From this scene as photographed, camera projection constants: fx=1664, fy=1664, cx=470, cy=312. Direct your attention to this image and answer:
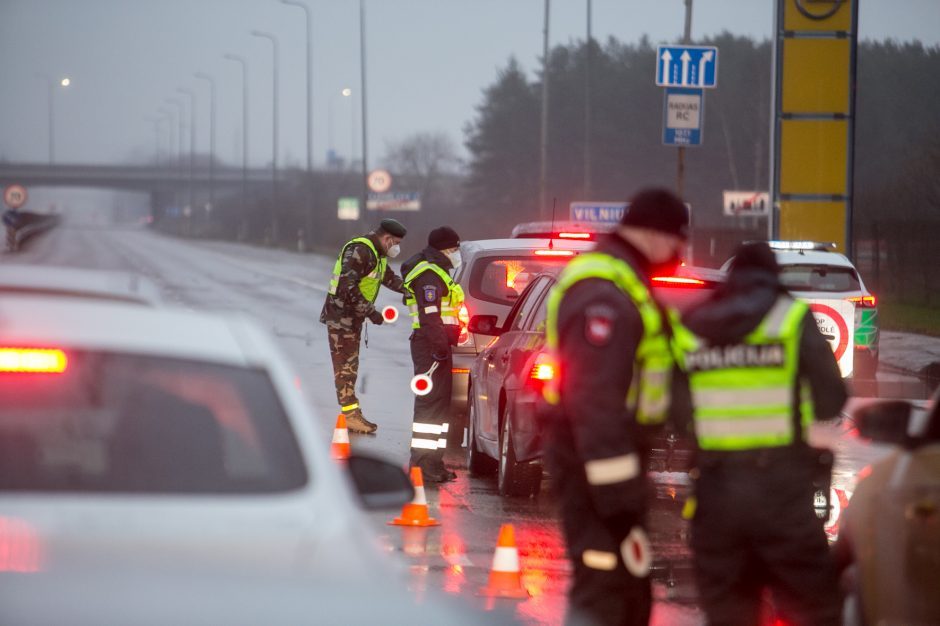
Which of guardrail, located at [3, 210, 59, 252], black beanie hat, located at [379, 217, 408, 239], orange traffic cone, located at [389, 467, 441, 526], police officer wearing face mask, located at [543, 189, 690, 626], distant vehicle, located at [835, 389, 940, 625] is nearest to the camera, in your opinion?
distant vehicle, located at [835, 389, 940, 625]

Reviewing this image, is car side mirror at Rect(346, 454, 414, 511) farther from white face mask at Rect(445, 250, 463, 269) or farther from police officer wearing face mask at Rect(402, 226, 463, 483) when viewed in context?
white face mask at Rect(445, 250, 463, 269)

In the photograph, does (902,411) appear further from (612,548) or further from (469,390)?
(469,390)

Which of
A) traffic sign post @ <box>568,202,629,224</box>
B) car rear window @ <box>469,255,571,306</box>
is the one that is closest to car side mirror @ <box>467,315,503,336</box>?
car rear window @ <box>469,255,571,306</box>

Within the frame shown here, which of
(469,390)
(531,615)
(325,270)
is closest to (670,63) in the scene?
(469,390)

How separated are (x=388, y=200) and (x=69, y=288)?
65.8 meters

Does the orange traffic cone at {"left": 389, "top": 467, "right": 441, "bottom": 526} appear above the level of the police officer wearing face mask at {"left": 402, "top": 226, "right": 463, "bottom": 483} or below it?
below

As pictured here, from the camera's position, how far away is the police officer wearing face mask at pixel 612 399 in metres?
5.08

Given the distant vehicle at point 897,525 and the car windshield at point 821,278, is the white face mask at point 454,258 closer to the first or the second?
the car windshield at point 821,278

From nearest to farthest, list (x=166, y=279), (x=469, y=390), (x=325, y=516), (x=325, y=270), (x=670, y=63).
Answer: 1. (x=325, y=516)
2. (x=469, y=390)
3. (x=670, y=63)
4. (x=166, y=279)
5. (x=325, y=270)

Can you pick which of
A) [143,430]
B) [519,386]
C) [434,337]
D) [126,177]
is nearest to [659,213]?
[143,430]

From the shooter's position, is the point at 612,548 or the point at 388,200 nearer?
the point at 612,548

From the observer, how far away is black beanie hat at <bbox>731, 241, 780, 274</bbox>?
5465 mm

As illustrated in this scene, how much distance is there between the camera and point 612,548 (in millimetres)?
5160

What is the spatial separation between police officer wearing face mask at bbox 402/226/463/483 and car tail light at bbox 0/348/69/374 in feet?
26.5
